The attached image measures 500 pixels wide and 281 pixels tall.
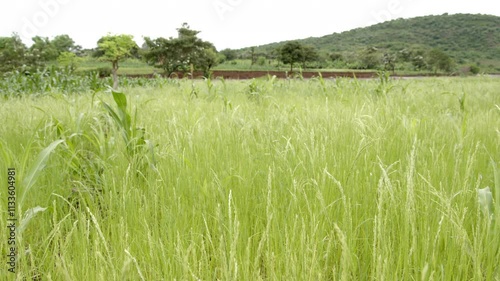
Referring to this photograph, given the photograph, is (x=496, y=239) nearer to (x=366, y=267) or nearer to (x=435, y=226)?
(x=435, y=226)

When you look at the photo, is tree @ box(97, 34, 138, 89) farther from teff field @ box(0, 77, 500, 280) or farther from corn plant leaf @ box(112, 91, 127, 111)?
teff field @ box(0, 77, 500, 280)

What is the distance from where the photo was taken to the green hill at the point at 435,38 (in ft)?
207

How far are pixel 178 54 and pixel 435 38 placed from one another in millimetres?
64070

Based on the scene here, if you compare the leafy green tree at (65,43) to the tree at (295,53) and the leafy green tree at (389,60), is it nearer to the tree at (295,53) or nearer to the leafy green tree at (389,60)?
the tree at (295,53)

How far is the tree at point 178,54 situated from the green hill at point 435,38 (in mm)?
28423

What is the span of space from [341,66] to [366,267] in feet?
188

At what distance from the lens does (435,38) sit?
73.6 meters

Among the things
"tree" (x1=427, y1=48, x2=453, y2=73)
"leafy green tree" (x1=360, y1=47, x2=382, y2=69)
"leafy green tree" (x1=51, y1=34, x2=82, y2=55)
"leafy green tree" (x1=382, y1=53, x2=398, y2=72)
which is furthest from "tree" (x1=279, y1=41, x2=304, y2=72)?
"leafy green tree" (x1=51, y1=34, x2=82, y2=55)

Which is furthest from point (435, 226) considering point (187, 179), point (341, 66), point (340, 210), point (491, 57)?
point (491, 57)

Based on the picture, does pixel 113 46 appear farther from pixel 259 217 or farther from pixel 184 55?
pixel 259 217

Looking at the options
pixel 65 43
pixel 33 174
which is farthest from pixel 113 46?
pixel 33 174

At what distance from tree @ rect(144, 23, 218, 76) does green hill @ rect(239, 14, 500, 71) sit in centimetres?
2842

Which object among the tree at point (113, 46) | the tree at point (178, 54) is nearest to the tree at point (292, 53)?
the tree at point (178, 54)

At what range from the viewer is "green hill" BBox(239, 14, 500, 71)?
6323 centimetres
